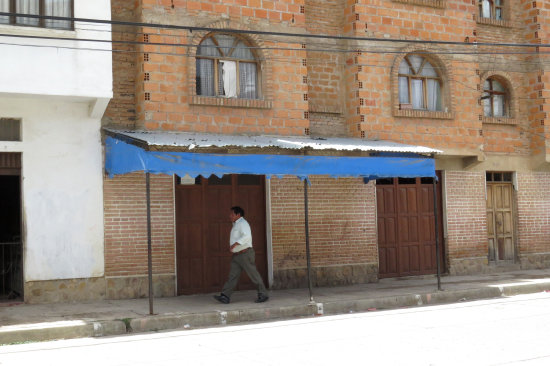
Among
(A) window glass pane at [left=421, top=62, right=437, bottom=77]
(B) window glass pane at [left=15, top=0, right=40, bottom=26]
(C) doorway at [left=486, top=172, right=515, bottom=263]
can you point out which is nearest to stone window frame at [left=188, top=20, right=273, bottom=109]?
(B) window glass pane at [left=15, top=0, right=40, bottom=26]

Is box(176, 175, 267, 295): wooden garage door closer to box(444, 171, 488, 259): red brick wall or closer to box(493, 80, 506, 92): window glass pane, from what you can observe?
box(444, 171, 488, 259): red brick wall

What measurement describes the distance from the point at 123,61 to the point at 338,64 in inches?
210

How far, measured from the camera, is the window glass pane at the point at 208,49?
14.2 meters

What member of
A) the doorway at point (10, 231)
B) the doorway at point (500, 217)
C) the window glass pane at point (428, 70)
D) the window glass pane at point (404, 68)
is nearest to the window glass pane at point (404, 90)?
the window glass pane at point (404, 68)

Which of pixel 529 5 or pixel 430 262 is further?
pixel 529 5

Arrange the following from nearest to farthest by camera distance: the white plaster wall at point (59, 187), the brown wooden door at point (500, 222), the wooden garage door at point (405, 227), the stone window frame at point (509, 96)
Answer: the white plaster wall at point (59, 187) → the wooden garage door at point (405, 227) → the stone window frame at point (509, 96) → the brown wooden door at point (500, 222)

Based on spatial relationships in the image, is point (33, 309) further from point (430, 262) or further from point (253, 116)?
point (430, 262)

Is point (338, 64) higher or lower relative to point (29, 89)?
higher

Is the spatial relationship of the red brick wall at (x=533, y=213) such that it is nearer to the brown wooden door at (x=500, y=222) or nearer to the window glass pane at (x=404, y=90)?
the brown wooden door at (x=500, y=222)

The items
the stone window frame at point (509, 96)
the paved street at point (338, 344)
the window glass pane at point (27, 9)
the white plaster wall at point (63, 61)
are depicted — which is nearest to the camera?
the paved street at point (338, 344)

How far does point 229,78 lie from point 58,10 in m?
3.85

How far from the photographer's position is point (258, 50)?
1480 centimetres

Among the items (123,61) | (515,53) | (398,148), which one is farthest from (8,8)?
(515,53)

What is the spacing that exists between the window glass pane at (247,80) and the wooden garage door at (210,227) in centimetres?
178
